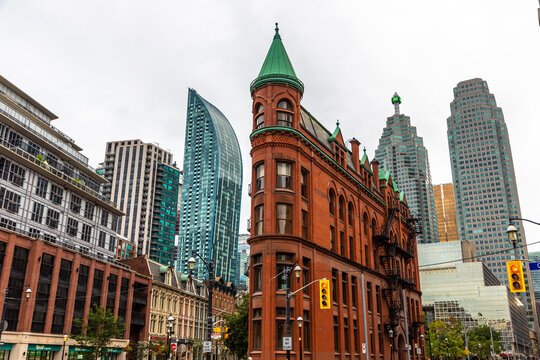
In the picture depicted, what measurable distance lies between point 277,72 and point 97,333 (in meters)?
→ 34.9

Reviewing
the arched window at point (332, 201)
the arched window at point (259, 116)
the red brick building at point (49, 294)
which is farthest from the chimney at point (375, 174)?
the red brick building at point (49, 294)

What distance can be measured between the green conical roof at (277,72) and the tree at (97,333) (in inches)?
1237

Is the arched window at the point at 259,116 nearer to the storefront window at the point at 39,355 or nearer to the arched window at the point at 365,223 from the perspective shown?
the arched window at the point at 365,223

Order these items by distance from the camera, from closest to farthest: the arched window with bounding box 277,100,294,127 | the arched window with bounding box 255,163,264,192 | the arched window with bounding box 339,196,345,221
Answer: the arched window with bounding box 255,163,264,192 < the arched window with bounding box 277,100,294,127 < the arched window with bounding box 339,196,345,221

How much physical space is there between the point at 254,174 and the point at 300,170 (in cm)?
410

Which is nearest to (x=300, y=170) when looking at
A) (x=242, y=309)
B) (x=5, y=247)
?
(x=242, y=309)

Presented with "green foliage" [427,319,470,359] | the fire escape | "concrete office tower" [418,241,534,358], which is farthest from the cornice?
"concrete office tower" [418,241,534,358]

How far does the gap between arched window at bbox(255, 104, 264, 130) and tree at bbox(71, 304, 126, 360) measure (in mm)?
29092

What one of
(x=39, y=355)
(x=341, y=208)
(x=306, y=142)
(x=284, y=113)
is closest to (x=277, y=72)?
(x=284, y=113)

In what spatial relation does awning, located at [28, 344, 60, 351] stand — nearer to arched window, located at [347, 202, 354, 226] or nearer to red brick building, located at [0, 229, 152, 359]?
red brick building, located at [0, 229, 152, 359]

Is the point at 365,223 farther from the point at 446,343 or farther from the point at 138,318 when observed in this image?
the point at 446,343

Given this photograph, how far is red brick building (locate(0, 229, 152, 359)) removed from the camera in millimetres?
51656

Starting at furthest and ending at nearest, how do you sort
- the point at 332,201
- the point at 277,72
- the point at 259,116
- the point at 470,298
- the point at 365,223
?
the point at 470,298
the point at 365,223
the point at 332,201
the point at 259,116
the point at 277,72

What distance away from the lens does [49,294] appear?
56312mm
